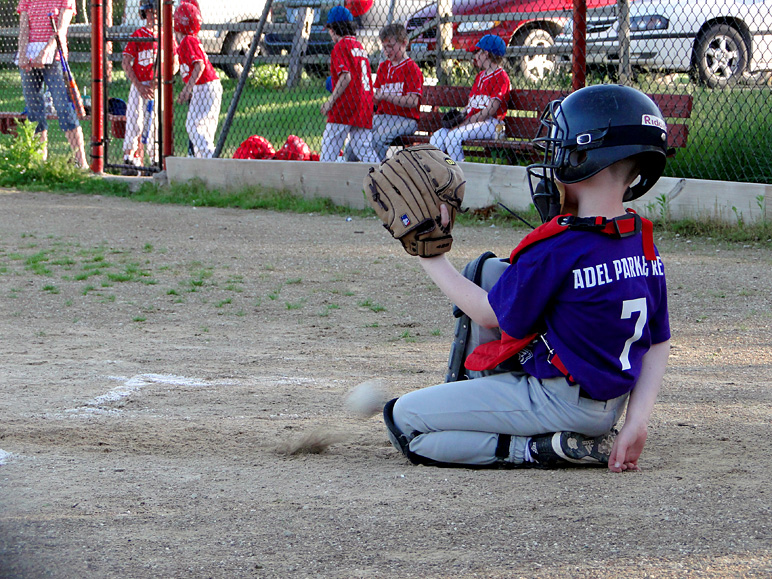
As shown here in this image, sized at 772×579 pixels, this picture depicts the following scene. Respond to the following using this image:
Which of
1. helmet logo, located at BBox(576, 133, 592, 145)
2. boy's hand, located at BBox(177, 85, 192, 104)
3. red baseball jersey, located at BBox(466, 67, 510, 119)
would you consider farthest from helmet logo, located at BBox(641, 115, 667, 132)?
boy's hand, located at BBox(177, 85, 192, 104)

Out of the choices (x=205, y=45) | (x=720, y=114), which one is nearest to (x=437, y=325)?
(x=720, y=114)

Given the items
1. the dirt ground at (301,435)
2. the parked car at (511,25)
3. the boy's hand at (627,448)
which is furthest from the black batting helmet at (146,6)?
the boy's hand at (627,448)

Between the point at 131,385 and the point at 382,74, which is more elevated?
the point at 382,74

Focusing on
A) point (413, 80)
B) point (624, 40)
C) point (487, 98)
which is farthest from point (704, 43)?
point (413, 80)

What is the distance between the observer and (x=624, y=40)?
7672mm

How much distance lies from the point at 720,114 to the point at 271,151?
477 cm

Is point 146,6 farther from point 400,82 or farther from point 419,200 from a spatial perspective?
point 419,200

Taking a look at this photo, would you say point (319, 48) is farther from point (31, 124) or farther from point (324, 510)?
point (324, 510)

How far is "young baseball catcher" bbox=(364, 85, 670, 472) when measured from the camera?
8.27 feet

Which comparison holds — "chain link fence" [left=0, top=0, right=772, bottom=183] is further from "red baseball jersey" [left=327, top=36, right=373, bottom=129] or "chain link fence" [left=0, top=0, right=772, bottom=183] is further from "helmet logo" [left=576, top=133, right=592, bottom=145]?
"helmet logo" [left=576, top=133, right=592, bottom=145]

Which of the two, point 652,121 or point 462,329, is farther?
point 462,329

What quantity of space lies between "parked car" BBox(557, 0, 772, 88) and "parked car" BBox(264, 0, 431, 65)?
186 inches

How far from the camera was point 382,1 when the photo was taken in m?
14.4

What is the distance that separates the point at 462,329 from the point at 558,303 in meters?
0.44
